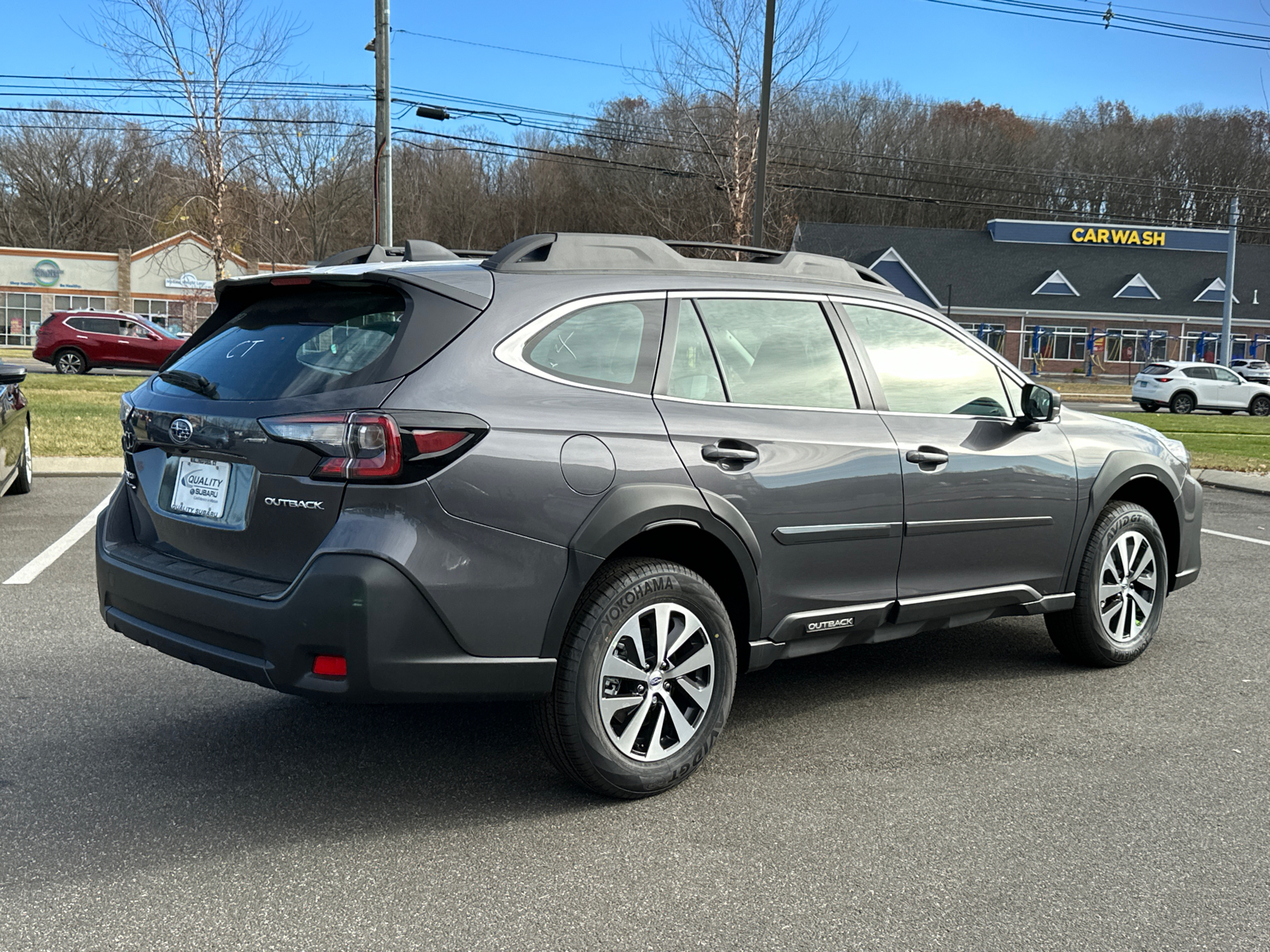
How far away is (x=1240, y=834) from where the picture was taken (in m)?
3.56

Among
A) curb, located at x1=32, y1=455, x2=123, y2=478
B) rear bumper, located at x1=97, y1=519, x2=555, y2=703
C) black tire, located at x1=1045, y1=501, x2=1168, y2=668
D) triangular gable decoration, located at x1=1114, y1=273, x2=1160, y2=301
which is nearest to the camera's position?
rear bumper, located at x1=97, y1=519, x2=555, y2=703

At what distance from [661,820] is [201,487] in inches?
70.6

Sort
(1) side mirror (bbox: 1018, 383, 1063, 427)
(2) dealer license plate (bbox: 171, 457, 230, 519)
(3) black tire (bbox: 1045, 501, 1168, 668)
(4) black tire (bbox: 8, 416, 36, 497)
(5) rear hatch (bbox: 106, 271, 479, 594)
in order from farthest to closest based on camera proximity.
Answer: (4) black tire (bbox: 8, 416, 36, 497) < (3) black tire (bbox: 1045, 501, 1168, 668) < (1) side mirror (bbox: 1018, 383, 1063, 427) < (2) dealer license plate (bbox: 171, 457, 230, 519) < (5) rear hatch (bbox: 106, 271, 479, 594)

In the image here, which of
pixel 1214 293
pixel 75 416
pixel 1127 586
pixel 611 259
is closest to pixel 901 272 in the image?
pixel 1214 293

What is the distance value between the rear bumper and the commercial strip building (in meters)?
61.6

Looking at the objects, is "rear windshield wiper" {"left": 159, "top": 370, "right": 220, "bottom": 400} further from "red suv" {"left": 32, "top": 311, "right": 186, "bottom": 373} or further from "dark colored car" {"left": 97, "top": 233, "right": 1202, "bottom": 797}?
"red suv" {"left": 32, "top": 311, "right": 186, "bottom": 373}

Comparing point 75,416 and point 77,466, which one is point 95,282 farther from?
point 77,466

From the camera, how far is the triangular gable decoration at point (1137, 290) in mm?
63250

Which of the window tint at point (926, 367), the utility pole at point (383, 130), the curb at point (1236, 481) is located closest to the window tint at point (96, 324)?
the utility pole at point (383, 130)

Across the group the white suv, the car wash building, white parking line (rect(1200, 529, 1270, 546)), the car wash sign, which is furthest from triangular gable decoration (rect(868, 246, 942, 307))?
white parking line (rect(1200, 529, 1270, 546))

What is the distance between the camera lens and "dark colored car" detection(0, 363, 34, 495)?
8406 mm

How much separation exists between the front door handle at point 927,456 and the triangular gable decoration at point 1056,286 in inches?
2448

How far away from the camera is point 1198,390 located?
35.5 meters

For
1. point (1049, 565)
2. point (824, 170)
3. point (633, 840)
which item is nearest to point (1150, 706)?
point (1049, 565)
